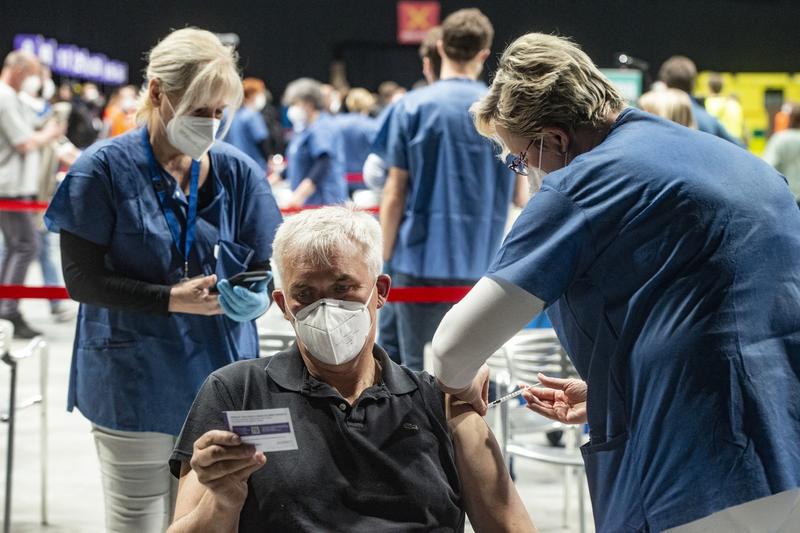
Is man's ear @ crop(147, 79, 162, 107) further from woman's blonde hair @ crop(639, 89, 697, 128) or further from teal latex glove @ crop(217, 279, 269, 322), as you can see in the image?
woman's blonde hair @ crop(639, 89, 697, 128)

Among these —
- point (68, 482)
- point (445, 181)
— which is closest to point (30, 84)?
point (68, 482)

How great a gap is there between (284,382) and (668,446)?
2.42 ft

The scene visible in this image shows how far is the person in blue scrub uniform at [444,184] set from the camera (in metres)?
4.27

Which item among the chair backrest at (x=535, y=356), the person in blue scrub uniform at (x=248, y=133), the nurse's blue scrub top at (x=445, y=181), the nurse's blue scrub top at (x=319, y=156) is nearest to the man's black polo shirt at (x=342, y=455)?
the chair backrest at (x=535, y=356)

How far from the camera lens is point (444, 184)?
169 inches

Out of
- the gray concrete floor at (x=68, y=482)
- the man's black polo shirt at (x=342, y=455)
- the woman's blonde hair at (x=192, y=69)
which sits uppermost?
the woman's blonde hair at (x=192, y=69)

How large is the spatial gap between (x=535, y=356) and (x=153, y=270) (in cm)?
170

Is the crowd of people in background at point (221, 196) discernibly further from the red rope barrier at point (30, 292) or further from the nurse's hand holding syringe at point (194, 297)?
the red rope barrier at point (30, 292)

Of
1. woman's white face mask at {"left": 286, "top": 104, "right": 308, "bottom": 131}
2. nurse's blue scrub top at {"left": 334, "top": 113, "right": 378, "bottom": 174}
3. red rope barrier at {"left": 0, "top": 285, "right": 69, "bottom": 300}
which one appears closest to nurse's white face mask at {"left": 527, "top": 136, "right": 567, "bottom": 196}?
red rope barrier at {"left": 0, "top": 285, "right": 69, "bottom": 300}

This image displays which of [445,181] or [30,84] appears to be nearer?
[445,181]

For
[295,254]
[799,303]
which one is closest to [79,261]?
[295,254]

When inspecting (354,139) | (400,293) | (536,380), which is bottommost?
(354,139)

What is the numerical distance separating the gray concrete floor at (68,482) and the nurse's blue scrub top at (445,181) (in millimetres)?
991

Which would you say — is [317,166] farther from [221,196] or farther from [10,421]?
[221,196]
